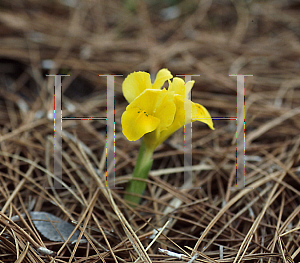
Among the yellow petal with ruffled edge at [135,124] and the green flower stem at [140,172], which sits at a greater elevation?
the yellow petal with ruffled edge at [135,124]

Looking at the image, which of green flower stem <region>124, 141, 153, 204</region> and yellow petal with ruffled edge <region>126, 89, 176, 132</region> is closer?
yellow petal with ruffled edge <region>126, 89, 176, 132</region>

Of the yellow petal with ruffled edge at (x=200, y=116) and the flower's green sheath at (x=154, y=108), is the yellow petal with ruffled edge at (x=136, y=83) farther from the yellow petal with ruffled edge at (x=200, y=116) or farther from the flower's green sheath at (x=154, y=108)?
the yellow petal with ruffled edge at (x=200, y=116)

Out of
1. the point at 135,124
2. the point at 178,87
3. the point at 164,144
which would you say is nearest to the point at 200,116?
the point at 178,87

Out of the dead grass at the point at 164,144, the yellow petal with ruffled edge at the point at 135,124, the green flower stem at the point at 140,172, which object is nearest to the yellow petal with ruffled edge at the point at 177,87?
the yellow petal with ruffled edge at the point at 135,124

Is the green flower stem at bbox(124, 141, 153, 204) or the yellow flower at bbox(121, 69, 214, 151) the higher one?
the yellow flower at bbox(121, 69, 214, 151)

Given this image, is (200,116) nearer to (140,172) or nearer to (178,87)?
(178,87)

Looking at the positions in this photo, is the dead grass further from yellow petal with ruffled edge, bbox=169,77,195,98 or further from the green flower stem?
yellow petal with ruffled edge, bbox=169,77,195,98

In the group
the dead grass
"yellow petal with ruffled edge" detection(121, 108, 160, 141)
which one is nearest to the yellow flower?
"yellow petal with ruffled edge" detection(121, 108, 160, 141)

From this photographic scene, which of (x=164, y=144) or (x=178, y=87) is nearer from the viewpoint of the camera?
(x=178, y=87)
